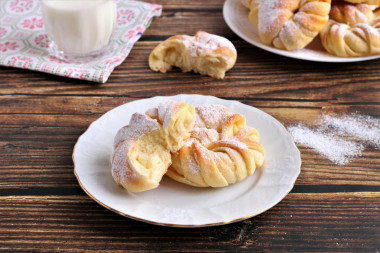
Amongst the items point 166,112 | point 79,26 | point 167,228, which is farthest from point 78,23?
point 167,228

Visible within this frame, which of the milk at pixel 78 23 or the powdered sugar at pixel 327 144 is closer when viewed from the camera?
the powdered sugar at pixel 327 144

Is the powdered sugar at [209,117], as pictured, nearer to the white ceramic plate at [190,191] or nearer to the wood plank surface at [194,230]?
the white ceramic plate at [190,191]

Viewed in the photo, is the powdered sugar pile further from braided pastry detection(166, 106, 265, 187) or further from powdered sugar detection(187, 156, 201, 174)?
powdered sugar detection(187, 156, 201, 174)

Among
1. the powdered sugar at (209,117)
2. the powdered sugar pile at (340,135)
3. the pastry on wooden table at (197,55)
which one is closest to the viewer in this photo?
the powdered sugar at (209,117)

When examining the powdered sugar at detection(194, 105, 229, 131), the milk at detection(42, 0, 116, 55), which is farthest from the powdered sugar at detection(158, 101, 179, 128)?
the milk at detection(42, 0, 116, 55)

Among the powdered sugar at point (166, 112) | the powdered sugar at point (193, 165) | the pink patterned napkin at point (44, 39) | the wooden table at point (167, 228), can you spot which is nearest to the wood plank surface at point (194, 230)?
the wooden table at point (167, 228)

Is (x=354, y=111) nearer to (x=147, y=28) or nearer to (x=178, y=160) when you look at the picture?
(x=178, y=160)

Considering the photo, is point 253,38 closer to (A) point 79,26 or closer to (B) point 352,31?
(B) point 352,31
